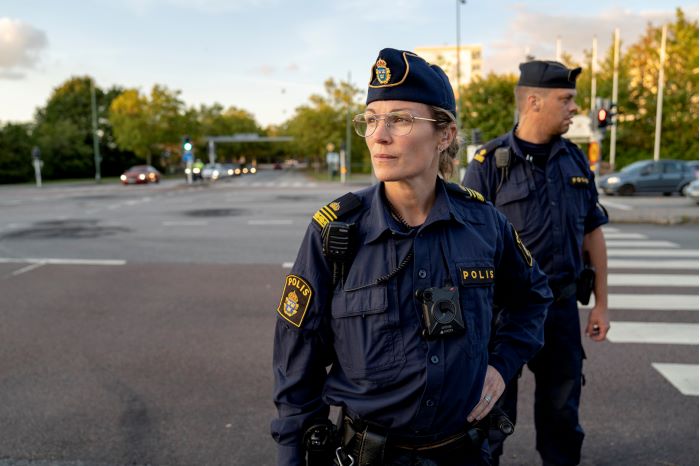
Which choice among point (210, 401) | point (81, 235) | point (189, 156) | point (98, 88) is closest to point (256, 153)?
point (98, 88)

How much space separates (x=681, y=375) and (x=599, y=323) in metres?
2.12

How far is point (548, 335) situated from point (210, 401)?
246cm

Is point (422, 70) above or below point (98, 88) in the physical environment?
below

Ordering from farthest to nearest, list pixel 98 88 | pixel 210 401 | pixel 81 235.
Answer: pixel 98 88, pixel 81 235, pixel 210 401

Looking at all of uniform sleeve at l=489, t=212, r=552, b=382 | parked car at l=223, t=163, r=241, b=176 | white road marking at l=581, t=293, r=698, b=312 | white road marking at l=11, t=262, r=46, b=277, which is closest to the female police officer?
uniform sleeve at l=489, t=212, r=552, b=382

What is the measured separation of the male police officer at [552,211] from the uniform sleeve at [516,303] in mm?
817

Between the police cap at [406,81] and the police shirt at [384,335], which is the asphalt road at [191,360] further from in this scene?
the police cap at [406,81]

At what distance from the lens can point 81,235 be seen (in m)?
12.9

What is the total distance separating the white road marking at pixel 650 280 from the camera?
7738 mm

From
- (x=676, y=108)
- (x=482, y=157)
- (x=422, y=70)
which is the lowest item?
(x=482, y=157)

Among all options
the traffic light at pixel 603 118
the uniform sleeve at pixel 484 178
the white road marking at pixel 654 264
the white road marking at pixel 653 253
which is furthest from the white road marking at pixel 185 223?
the uniform sleeve at pixel 484 178

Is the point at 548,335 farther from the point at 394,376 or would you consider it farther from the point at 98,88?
the point at 98,88

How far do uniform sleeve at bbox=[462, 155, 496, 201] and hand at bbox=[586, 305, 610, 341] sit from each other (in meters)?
0.80

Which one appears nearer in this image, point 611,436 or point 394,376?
point 394,376
